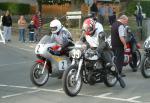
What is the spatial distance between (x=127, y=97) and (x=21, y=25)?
1650cm

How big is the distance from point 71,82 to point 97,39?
5.06ft

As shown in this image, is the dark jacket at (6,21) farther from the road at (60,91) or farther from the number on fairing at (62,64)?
the number on fairing at (62,64)

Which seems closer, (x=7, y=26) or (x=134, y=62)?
(x=134, y=62)

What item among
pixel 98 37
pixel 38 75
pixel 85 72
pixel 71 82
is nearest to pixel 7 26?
pixel 38 75

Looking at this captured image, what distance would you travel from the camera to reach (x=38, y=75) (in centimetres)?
1238

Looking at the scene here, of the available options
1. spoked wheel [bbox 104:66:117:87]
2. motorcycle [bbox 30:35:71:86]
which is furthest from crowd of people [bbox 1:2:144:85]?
spoked wheel [bbox 104:66:117:87]

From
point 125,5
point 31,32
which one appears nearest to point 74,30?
point 31,32

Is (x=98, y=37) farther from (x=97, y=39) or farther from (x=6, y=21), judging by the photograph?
(x=6, y=21)

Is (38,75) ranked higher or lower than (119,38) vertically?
lower

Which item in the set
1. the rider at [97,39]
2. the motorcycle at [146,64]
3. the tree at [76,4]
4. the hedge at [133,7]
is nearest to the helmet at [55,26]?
the rider at [97,39]

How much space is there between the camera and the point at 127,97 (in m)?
11.0

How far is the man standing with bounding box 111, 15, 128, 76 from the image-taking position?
12844 millimetres

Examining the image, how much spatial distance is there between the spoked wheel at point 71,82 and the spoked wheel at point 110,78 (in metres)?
1.11

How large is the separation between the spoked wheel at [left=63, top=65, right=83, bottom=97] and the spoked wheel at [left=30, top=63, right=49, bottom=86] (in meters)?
1.55
